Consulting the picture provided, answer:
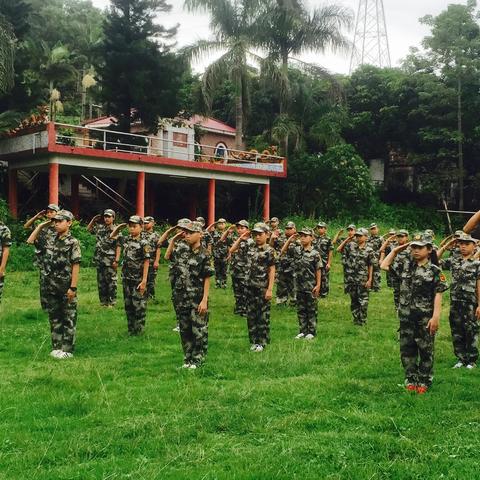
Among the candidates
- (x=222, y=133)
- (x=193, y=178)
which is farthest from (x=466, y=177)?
(x=193, y=178)

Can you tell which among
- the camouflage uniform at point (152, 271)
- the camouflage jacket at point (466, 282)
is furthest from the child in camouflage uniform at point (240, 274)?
the camouflage jacket at point (466, 282)

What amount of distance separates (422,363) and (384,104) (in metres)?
32.7

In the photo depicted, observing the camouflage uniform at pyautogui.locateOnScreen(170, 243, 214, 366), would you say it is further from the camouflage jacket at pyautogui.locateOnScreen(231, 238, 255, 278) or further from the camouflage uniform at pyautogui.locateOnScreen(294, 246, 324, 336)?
the camouflage jacket at pyautogui.locateOnScreen(231, 238, 255, 278)

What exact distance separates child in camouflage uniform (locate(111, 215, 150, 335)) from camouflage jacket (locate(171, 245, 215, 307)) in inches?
85.0

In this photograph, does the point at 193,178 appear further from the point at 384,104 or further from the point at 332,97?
the point at 384,104

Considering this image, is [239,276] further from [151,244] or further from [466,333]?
[466,333]

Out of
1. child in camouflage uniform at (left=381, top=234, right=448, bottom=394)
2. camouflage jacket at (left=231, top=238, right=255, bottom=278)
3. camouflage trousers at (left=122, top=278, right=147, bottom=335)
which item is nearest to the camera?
child in camouflage uniform at (left=381, top=234, right=448, bottom=394)

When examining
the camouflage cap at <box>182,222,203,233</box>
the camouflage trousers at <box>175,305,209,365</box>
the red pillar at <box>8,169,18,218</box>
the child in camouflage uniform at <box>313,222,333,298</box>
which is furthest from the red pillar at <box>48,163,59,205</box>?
the camouflage trousers at <box>175,305,209,365</box>

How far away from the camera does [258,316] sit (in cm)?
1019

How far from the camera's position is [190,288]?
8.72 meters

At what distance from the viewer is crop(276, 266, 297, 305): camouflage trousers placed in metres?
15.3

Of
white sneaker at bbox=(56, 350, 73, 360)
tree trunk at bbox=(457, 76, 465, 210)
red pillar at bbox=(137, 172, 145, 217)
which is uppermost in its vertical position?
tree trunk at bbox=(457, 76, 465, 210)

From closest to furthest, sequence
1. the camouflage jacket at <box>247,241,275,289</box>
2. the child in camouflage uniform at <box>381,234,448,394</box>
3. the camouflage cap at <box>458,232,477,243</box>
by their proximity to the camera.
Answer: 1. the child in camouflage uniform at <box>381,234,448,394</box>
2. the camouflage cap at <box>458,232,477,243</box>
3. the camouflage jacket at <box>247,241,275,289</box>

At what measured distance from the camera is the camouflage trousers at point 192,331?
342 inches
